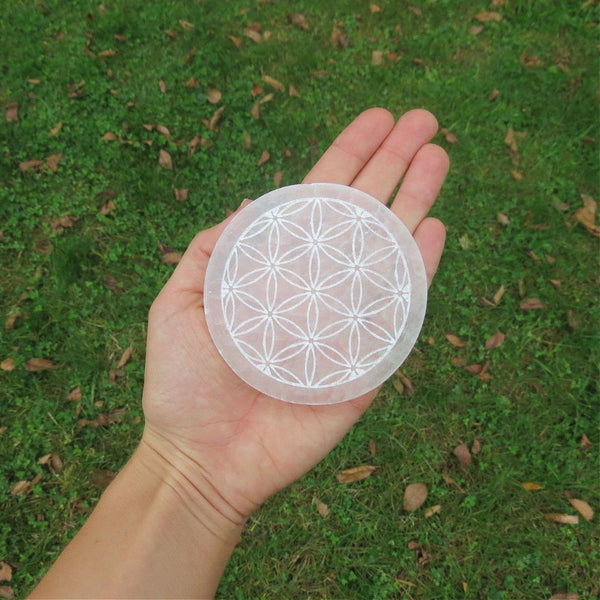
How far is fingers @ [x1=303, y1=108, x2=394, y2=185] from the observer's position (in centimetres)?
339

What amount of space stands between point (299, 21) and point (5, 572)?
5.28 metres

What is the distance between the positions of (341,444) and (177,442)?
1.44m

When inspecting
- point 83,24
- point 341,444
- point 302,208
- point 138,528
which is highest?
point 83,24

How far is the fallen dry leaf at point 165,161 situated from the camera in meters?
4.52

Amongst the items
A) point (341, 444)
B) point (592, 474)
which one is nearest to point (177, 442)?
point (341, 444)

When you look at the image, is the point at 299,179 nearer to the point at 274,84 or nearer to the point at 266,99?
the point at 266,99

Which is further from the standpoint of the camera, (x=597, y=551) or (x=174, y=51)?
(x=174, y=51)

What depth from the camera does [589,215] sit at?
14.7 ft

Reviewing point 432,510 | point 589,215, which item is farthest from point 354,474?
point 589,215

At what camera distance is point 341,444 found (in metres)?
3.85

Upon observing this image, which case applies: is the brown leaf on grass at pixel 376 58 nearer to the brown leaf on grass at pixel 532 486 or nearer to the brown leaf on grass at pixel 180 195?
the brown leaf on grass at pixel 180 195

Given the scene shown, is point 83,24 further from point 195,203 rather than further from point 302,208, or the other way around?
point 302,208

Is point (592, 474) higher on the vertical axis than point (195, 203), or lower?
lower

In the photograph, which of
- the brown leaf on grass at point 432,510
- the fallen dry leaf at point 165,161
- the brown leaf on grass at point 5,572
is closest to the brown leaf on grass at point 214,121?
the fallen dry leaf at point 165,161
